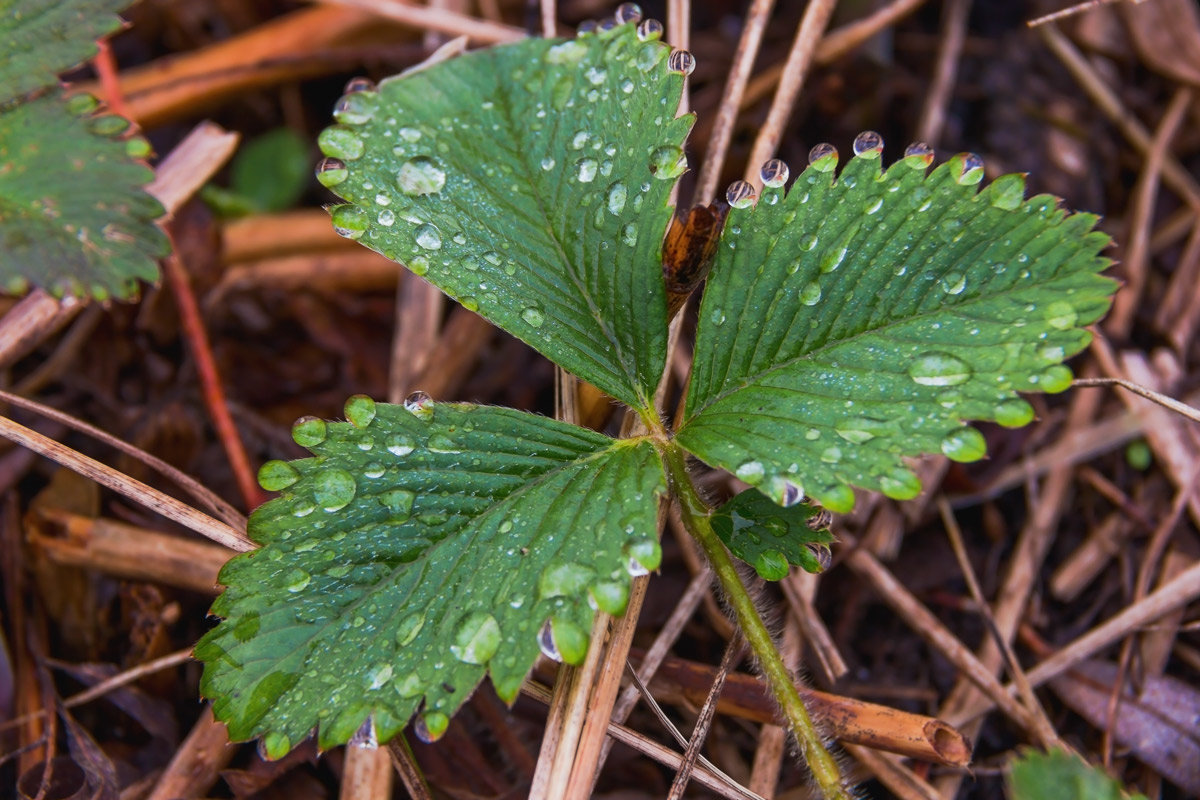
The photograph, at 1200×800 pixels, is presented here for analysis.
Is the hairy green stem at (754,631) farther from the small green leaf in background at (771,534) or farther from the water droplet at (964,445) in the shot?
the water droplet at (964,445)

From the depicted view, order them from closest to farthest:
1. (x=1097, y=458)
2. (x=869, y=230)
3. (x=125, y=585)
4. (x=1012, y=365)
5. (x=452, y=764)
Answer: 1. (x=1012, y=365)
2. (x=869, y=230)
3. (x=452, y=764)
4. (x=125, y=585)
5. (x=1097, y=458)

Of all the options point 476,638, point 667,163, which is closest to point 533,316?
point 667,163

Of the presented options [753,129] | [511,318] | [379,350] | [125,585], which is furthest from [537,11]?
[125,585]

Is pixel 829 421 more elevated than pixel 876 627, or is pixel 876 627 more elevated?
pixel 829 421

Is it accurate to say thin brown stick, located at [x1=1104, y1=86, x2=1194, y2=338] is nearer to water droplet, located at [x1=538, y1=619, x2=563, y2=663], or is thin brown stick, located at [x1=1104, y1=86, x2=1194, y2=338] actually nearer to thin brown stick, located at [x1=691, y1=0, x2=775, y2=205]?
thin brown stick, located at [x1=691, y1=0, x2=775, y2=205]

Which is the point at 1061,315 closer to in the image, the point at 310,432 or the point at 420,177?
the point at 420,177

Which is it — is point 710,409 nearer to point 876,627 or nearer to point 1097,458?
point 876,627

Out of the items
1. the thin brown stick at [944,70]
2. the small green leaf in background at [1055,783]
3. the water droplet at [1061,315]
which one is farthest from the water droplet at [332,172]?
the thin brown stick at [944,70]
